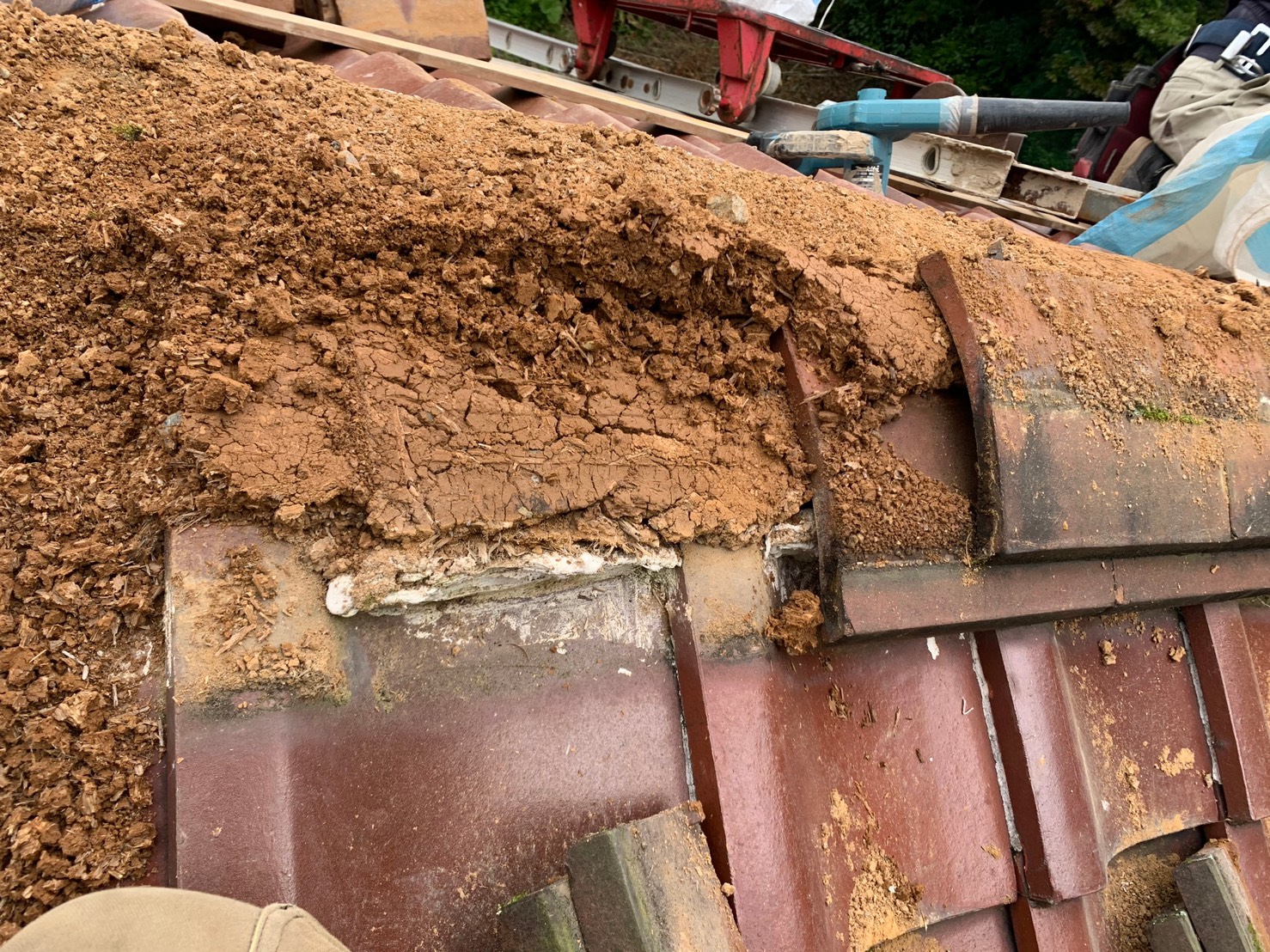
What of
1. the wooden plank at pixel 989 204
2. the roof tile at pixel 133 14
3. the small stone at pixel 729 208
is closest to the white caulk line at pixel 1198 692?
the small stone at pixel 729 208

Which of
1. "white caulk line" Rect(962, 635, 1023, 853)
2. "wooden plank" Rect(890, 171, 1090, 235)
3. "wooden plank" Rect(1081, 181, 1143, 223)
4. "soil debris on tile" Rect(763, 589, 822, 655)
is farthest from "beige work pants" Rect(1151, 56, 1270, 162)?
"soil debris on tile" Rect(763, 589, 822, 655)

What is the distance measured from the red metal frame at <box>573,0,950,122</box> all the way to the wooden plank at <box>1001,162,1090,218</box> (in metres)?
1.41

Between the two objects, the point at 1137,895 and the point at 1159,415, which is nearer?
the point at 1159,415

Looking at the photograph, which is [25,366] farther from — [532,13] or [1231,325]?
[532,13]

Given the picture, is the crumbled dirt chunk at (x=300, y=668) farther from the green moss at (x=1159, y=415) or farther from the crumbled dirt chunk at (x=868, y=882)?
the green moss at (x=1159, y=415)

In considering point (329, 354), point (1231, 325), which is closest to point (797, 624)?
point (329, 354)

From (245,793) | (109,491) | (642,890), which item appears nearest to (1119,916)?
(642,890)

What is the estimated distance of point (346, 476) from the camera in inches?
45.5

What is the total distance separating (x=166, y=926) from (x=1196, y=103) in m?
8.03

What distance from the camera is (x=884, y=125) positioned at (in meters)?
2.92

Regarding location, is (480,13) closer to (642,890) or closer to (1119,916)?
(642,890)

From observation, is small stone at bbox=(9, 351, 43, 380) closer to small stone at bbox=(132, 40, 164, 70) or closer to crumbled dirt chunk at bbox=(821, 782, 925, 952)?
small stone at bbox=(132, 40, 164, 70)

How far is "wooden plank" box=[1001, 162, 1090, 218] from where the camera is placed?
4152 millimetres

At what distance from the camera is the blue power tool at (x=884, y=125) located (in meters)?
2.78
